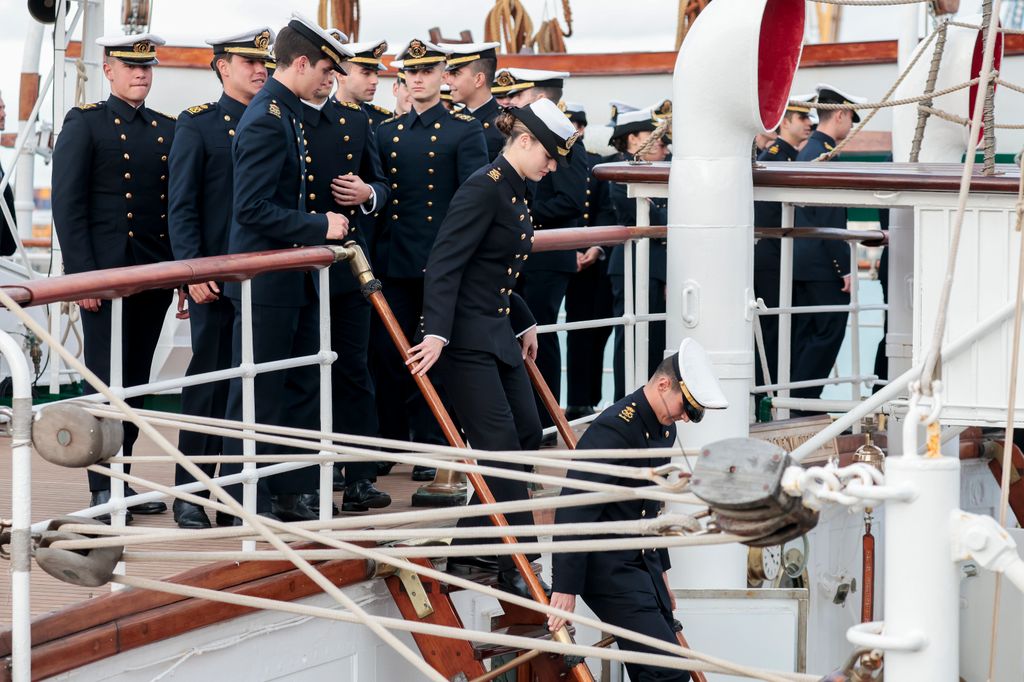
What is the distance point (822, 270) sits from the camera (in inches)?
330

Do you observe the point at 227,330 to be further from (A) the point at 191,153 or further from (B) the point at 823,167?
(B) the point at 823,167

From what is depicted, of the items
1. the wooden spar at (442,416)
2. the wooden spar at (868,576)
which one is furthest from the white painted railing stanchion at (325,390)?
the wooden spar at (868,576)

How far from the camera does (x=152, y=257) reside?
5.42 m

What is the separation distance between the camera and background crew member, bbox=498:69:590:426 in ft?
22.8

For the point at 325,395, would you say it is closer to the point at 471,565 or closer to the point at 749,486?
the point at 471,565

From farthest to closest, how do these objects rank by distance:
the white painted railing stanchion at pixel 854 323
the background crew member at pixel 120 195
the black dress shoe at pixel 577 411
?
the black dress shoe at pixel 577 411, the white painted railing stanchion at pixel 854 323, the background crew member at pixel 120 195

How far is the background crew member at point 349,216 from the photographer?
506 cm

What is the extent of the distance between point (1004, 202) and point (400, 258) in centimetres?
222

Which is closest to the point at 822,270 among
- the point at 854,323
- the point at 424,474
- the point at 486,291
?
the point at 854,323

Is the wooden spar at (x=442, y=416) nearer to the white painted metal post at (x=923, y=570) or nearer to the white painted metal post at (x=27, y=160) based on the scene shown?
the white painted metal post at (x=923, y=570)

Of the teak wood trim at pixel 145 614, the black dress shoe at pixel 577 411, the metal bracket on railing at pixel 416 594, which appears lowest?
the metal bracket on railing at pixel 416 594

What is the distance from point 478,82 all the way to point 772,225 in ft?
7.44

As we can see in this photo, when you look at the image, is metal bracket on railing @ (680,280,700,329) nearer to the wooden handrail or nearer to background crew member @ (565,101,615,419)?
the wooden handrail

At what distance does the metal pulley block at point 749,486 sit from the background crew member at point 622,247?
15.1 ft
